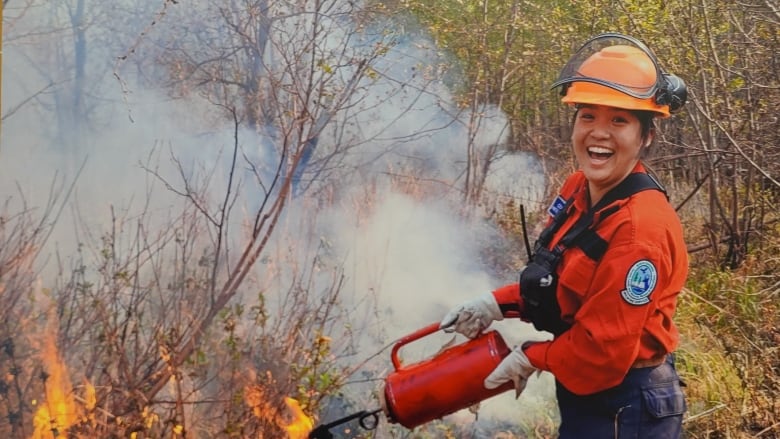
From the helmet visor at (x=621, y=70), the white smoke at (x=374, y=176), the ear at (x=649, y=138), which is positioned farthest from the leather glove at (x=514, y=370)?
the white smoke at (x=374, y=176)

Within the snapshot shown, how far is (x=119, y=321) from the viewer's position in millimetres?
4055

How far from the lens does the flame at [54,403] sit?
136 inches

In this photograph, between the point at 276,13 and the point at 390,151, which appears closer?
the point at 276,13

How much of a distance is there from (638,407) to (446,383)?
69 centimetres

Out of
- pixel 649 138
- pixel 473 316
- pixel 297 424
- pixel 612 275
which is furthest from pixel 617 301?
pixel 297 424

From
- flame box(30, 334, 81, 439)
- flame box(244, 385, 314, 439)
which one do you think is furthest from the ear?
flame box(30, 334, 81, 439)

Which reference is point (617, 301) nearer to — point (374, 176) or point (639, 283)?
point (639, 283)

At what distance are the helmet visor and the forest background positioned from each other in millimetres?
312

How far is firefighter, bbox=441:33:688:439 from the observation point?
2277 millimetres

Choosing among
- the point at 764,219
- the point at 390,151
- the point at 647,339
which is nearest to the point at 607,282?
the point at 647,339

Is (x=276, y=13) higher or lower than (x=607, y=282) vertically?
higher

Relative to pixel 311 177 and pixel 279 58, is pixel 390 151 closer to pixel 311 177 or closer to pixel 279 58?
pixel 311 177

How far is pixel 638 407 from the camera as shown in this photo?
243cm

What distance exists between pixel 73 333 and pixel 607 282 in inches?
113
